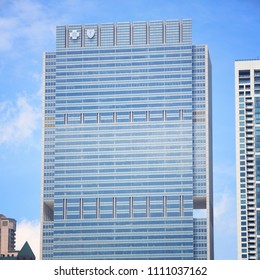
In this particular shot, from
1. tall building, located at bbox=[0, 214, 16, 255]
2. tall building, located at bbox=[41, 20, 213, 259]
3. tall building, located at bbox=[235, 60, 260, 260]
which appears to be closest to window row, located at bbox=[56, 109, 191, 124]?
tall building, located at bbox=[41, 20, 213, 259]

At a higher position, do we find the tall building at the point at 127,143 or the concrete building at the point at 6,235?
the tall building at the point at 127,143

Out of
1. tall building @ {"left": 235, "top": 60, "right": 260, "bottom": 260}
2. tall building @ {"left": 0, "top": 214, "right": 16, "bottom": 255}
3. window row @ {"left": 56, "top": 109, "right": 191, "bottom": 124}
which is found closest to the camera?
tall building @ {"left": 235, "top": 60, "right": 260, "bottom": 260}

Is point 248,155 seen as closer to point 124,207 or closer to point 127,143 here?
point 127,143

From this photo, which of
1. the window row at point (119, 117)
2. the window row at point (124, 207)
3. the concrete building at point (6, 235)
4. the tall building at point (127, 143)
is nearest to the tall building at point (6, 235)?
the concrete building at point (6, 235)

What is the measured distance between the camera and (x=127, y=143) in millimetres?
71625

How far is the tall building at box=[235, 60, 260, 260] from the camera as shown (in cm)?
6738

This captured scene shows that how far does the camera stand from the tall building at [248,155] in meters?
67.4

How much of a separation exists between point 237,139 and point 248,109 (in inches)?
126

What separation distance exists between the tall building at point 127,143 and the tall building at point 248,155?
2790mm

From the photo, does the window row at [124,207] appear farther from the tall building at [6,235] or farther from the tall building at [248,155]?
the tall building at [6,235]

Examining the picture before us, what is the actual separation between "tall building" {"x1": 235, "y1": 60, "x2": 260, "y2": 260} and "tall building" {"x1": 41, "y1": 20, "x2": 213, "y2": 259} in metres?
2.79

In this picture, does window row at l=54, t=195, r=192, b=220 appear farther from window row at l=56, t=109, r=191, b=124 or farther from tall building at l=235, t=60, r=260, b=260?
window row at l=56, t=109, r=191, b=124

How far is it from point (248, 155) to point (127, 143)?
36.8ft

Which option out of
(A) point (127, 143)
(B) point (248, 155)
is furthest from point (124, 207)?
(B) point (248, 155)
